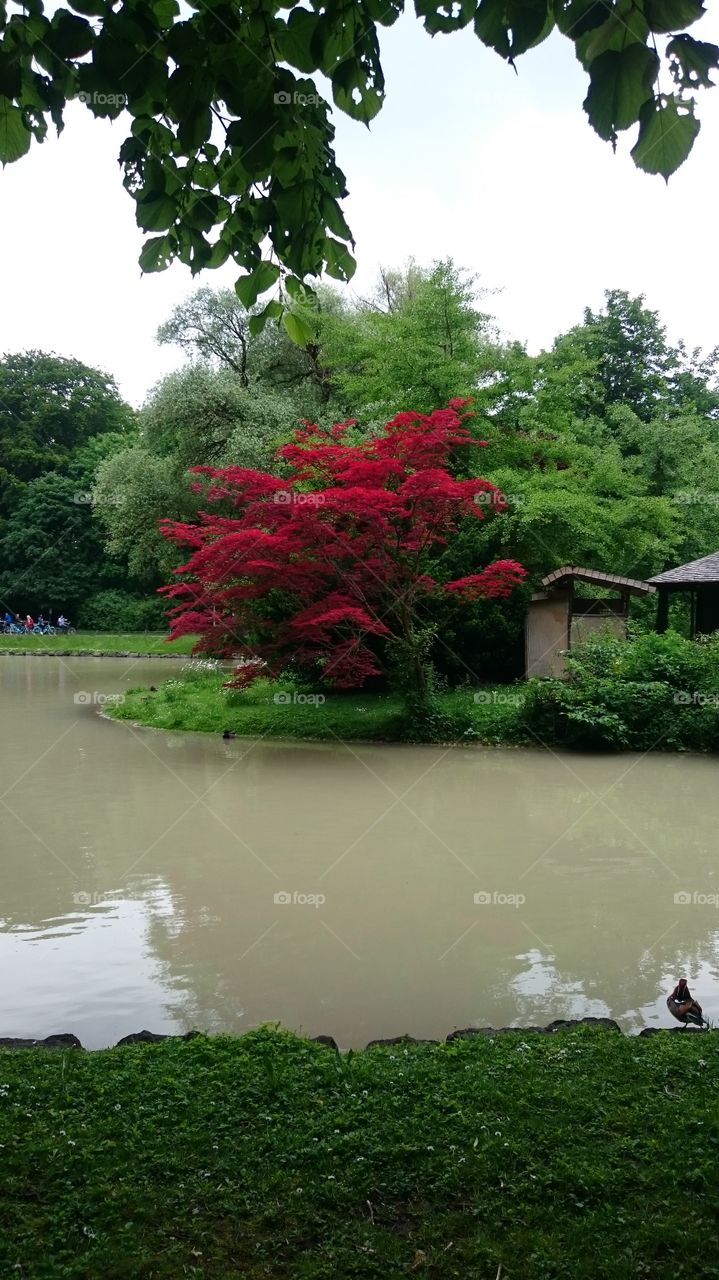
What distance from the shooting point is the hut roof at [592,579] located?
14977mm

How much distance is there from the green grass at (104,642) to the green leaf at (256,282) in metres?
29.3

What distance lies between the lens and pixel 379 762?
38.6ft

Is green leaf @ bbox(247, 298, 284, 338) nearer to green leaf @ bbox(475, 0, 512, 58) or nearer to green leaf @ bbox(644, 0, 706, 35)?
green leaf @ bbox(475, 0, 512, 58)

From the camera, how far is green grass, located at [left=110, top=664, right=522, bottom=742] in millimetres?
13180

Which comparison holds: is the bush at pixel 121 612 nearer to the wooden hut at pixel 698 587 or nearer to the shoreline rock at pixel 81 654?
the shoreline rock at pixel 81 654

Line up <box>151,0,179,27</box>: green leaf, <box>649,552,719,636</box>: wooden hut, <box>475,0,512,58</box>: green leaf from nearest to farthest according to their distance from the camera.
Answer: <box>475,0,512,58</box>: green leaf
<box>151,0,179,27</box>: green leaf
<box>649,552,719,636</box>: wooden hut

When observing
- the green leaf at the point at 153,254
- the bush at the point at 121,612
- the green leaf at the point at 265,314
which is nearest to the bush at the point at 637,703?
the green leaf at the point at 265,314

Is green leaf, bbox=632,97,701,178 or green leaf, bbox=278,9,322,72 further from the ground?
green leaf, bbox=278,9,322,72

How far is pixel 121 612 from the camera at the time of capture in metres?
38.8

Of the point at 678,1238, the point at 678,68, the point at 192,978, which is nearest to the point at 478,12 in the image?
the point at 678,68

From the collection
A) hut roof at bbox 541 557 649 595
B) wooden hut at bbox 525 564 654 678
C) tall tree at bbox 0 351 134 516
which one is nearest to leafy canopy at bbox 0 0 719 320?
hut roof at bbox 541 557 649 595

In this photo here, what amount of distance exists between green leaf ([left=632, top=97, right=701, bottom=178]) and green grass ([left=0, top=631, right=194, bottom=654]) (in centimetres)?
3056

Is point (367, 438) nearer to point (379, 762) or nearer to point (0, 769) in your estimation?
point (379, 762)

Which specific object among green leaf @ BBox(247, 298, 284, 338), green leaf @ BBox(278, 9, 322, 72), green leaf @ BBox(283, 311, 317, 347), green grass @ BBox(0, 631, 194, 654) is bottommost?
green grass @ BBox(0, 631, 194, 654)
